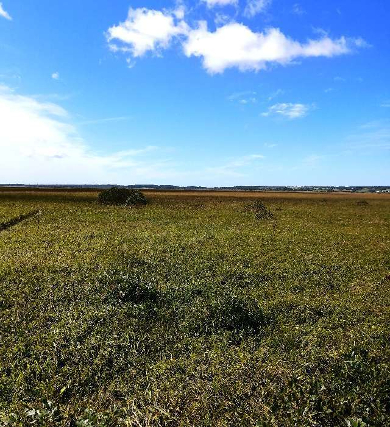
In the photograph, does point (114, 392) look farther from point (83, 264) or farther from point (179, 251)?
point (179, 251)

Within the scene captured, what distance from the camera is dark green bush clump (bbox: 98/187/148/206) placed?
209 feet

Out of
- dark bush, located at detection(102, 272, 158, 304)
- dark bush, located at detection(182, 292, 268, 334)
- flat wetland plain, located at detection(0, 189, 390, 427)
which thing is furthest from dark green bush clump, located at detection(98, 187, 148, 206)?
dark bush, located at detection(182, 292, 268, 334)

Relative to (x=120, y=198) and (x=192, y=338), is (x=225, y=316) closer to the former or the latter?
(x=192, y=338)

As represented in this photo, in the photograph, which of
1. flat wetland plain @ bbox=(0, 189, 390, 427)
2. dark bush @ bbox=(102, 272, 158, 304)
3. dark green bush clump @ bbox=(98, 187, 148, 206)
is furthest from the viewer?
dark green bush clump @ bbox=(98, 187, 148, 206)

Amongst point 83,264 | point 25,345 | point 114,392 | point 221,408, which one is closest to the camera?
point 221,408

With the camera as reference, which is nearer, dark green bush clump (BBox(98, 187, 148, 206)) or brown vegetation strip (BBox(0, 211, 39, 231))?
brown vegetation strip (BBox(0, 211, 39, 231))

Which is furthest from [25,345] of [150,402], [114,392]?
[150,402]

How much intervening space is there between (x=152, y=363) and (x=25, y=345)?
156 inches

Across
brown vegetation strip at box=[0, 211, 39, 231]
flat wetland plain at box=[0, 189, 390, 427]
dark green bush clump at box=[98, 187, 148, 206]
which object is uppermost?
A: dark green bush clump at box=[98, 187, 148, 206]

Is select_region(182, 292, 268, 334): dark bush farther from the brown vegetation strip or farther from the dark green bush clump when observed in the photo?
the dark green bush clump

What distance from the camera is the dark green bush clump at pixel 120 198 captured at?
63.6 meters

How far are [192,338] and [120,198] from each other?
59654mm

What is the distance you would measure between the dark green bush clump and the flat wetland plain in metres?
41.2

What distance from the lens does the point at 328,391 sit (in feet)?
25.8
